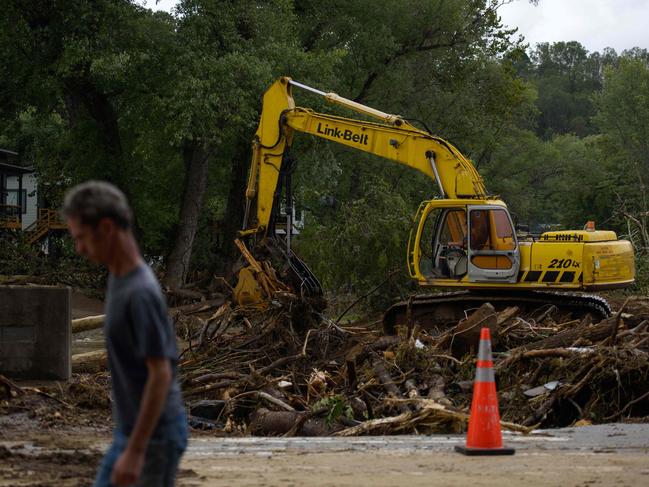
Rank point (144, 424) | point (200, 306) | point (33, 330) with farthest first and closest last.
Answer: point (200, 306) < point (33, 330) < point (144, 424)

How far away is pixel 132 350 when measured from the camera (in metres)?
4.81

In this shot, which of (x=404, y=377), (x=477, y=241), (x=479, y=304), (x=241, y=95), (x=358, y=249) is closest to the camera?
(x=404, y=377)

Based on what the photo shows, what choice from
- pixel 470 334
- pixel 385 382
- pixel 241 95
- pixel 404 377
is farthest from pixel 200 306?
pixel 385 382

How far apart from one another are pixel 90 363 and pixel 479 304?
25.6 feet

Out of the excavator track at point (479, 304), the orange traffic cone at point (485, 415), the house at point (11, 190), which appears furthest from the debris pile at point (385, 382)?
the house at point (11, 190)

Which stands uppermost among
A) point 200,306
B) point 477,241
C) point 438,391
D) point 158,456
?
point 477,241

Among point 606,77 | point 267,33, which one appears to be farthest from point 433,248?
point 606,77

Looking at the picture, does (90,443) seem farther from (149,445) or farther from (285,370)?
(285,370)

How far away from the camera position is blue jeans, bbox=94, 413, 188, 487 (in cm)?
483

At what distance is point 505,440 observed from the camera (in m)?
10.5

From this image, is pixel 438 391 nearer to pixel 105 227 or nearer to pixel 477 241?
pixel 477 241

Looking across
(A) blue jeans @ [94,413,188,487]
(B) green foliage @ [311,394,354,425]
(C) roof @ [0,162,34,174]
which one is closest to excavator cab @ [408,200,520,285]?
(B) green foliage @ [311,394,354,425]

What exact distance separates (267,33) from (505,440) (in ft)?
81.8

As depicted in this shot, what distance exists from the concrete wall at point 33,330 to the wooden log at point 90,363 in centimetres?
275
